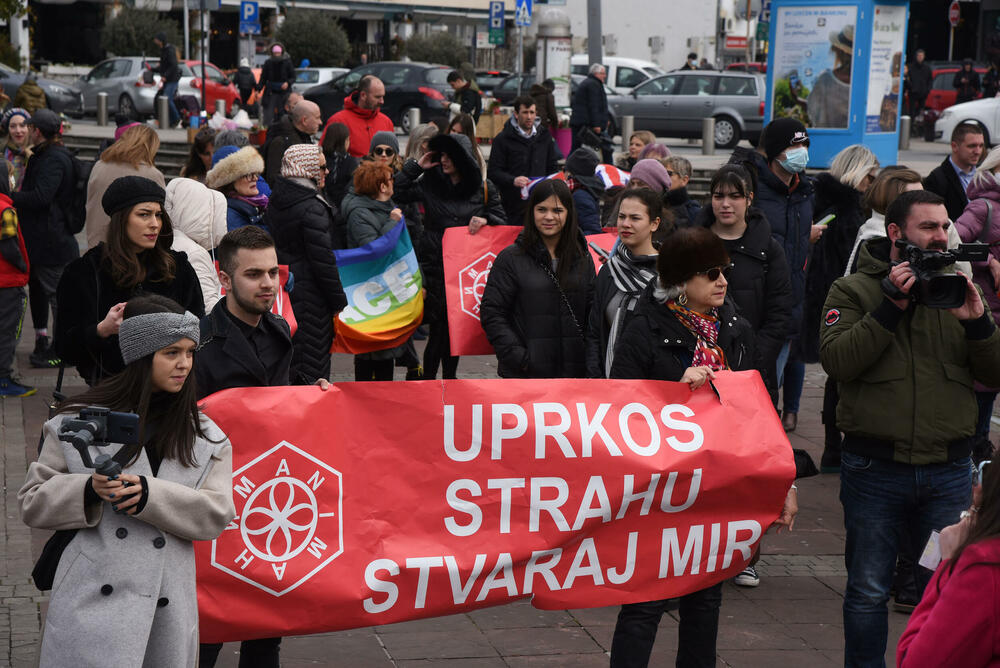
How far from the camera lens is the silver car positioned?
3198 cm

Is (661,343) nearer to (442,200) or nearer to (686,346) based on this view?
(686,346)

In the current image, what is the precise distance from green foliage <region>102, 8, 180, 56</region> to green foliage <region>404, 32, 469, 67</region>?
917 cm

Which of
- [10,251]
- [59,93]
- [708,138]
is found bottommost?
[708,138]

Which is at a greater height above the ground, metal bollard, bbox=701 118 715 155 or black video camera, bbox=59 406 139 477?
black video camera, bbox=59 406 139 477

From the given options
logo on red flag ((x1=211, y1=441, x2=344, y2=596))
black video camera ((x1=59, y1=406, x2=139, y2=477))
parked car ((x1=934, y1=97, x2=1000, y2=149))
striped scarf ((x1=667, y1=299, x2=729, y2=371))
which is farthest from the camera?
parked car ((x1=934, y1=97, x2=1000, y2=149))

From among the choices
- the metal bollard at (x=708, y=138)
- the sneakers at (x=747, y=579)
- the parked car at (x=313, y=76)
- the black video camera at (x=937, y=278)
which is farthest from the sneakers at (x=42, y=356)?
the parked car at (x=313, y=76)

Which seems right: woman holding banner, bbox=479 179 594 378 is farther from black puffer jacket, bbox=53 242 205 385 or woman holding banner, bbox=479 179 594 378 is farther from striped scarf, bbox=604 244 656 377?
black puffer jacket, bbox=53 242 205 385

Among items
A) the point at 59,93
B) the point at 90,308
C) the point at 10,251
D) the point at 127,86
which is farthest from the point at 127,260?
the point at 127,86

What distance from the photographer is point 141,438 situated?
3592 mm

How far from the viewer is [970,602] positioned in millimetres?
2549

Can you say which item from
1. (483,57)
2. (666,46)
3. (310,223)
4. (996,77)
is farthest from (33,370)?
(666,46)

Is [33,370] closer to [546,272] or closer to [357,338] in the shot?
[357,338]

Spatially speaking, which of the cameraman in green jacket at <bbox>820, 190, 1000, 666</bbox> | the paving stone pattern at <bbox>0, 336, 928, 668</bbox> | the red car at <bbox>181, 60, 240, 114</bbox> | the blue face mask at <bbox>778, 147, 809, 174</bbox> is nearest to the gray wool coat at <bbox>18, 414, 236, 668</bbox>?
the paving stone pattern at <bbox>0, 336, 928, 668</bbox>

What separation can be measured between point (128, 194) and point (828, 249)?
A: 4.63m
